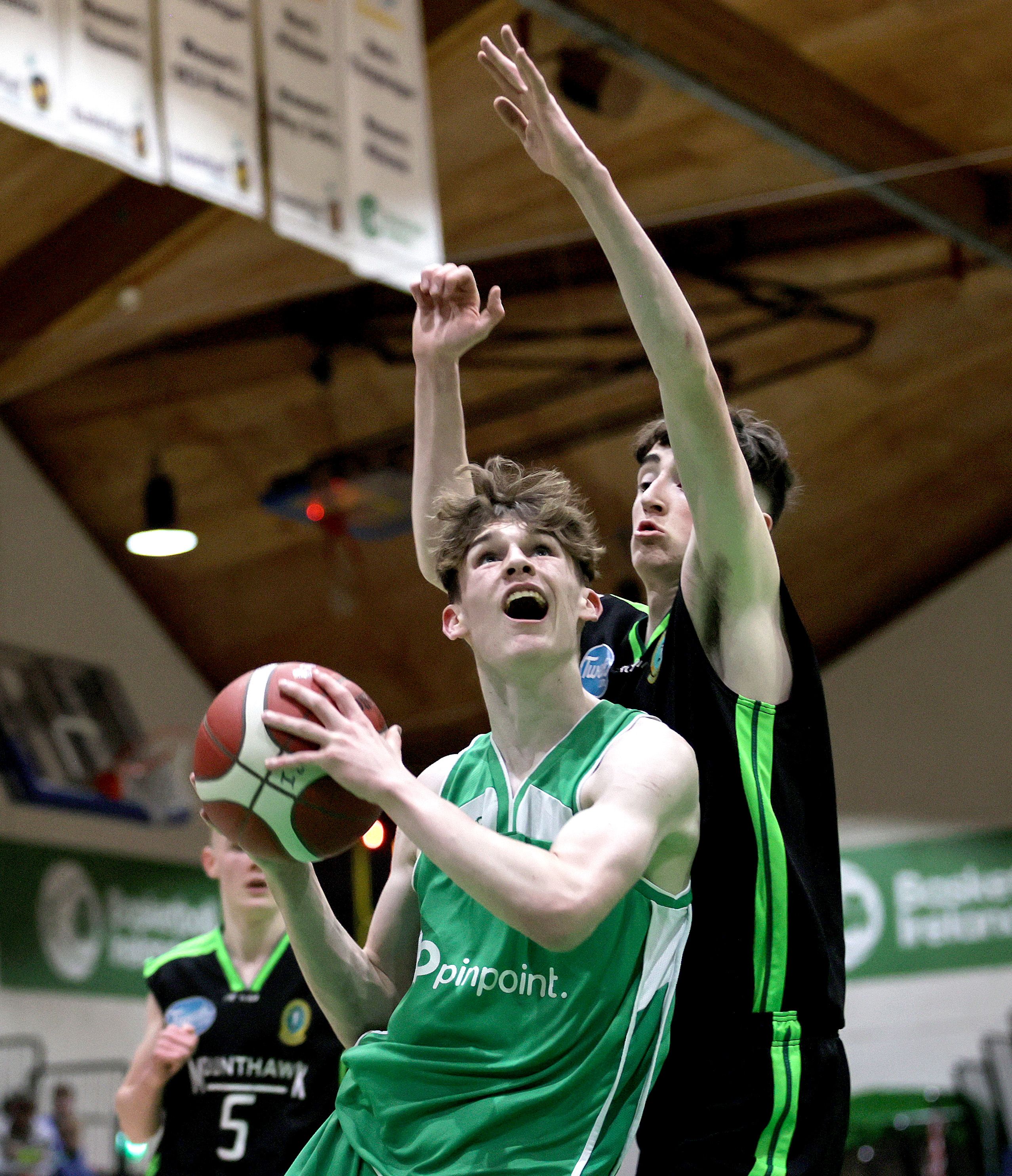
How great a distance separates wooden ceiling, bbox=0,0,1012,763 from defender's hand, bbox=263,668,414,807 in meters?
3.76

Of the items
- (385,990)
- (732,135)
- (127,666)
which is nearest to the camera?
(385,990)

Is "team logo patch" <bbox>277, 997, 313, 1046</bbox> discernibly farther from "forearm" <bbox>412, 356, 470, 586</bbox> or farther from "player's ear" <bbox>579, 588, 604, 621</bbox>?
"player's ear" <bbox>579, 588, 604, 621</bbox>

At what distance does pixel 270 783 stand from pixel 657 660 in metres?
0.91

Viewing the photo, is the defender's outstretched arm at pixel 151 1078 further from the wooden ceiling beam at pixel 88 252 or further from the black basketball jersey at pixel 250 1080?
the wooden ceiling beam at pixel 88 252

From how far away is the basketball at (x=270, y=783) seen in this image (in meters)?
2.80

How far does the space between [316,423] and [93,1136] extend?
210 inches

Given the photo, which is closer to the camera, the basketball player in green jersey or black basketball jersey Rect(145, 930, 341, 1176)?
the basketball player in green jersey

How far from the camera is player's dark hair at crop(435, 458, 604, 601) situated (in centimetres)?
304

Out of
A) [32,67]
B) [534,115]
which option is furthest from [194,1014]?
[32,67]

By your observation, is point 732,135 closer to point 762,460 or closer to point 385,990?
point 762,460

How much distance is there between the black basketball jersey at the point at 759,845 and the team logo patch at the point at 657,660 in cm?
2

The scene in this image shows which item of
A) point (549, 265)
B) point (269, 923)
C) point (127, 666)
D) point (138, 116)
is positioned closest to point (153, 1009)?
point (269, 923)

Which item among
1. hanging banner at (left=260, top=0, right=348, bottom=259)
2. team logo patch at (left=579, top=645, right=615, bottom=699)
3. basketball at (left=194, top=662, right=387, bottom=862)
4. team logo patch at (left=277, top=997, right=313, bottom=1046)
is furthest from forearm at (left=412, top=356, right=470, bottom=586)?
hanging banner at (left=260, top=0, right=348, bottom=259)

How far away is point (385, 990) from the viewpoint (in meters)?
3.08
